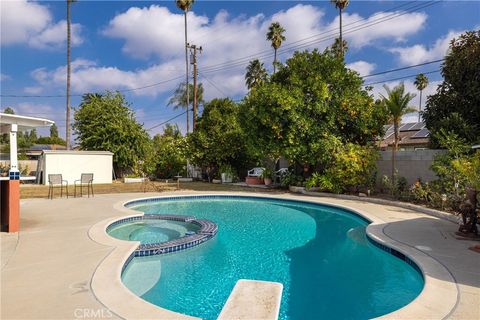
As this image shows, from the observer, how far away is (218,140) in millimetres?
22109

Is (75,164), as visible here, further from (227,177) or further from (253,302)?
(253,302)

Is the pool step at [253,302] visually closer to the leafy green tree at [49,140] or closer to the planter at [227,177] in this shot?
the planter at [227,177]

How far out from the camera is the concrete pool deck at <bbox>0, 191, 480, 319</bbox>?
3869 mm

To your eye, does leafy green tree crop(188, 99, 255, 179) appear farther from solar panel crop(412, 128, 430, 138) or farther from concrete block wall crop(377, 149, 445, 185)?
solar panel crop(412, 128, 430, 138)

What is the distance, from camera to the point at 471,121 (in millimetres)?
12461

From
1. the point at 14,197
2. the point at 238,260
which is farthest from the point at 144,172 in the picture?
the point at 238,260

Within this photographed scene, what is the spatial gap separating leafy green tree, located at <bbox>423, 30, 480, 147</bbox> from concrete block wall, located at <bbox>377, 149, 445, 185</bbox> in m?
0.94

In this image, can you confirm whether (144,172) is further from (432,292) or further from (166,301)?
(432,292)

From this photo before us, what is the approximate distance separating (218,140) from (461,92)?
46.6 feet

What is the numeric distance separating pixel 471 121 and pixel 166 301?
525 inches

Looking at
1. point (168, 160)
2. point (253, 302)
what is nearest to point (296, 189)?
point (168, 160)

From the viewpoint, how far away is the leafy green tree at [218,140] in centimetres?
2198

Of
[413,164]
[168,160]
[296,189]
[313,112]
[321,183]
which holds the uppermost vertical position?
[313,112]

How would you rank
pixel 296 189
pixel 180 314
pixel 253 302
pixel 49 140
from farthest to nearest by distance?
pixel 49 140 < pixel 296 189 < pixel 253 302 < pixel 180 314
